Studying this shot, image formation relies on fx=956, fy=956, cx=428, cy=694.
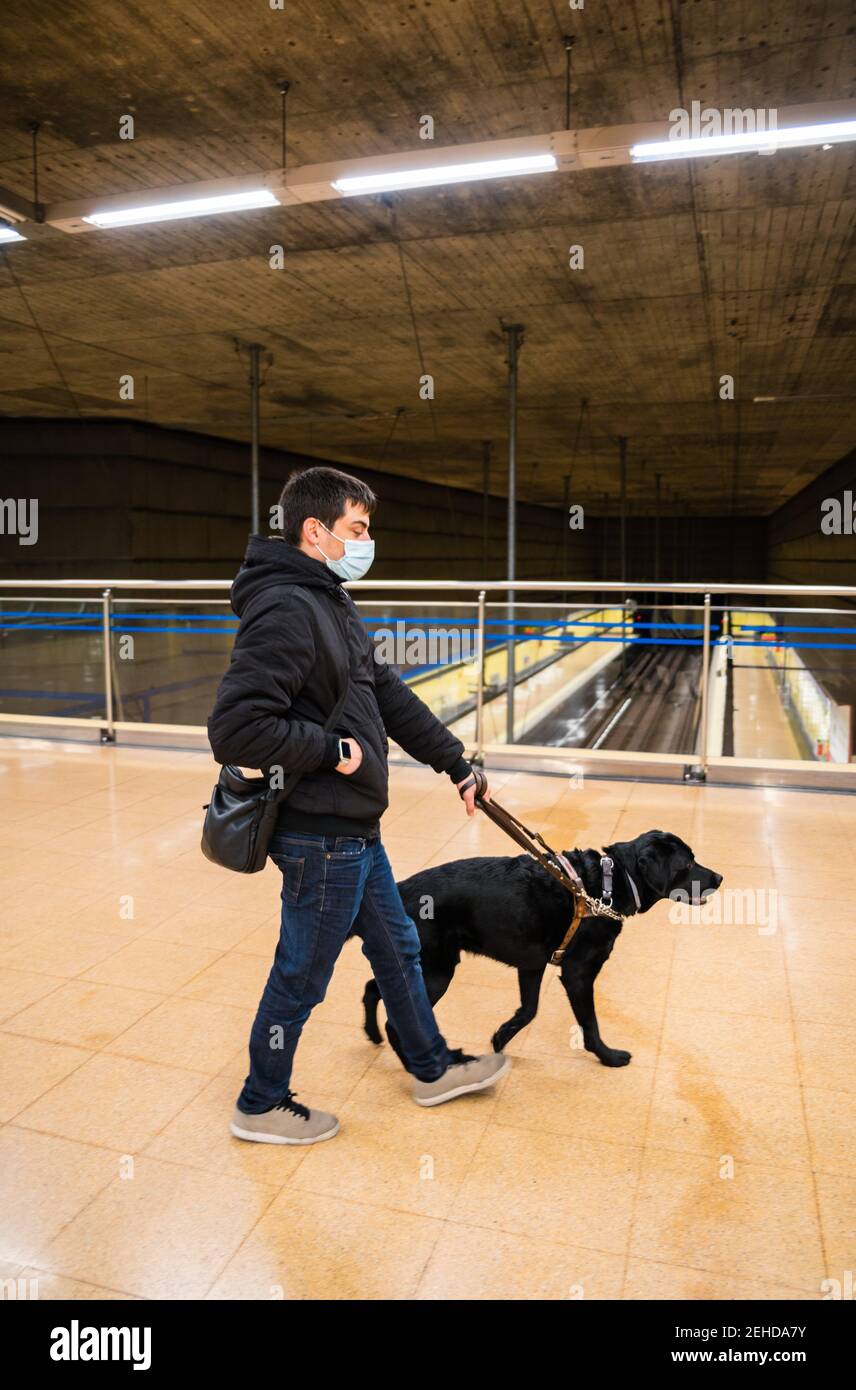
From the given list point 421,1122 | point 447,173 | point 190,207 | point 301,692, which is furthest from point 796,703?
point 301,692

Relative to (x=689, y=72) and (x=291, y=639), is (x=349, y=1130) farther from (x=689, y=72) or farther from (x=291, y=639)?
(x=689, y=72)

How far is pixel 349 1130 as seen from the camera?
2.22m

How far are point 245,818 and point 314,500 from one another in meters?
0.69

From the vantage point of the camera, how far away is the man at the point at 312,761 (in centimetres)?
190

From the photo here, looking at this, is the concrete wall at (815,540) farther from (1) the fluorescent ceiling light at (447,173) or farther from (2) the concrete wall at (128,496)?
(1) the fluorescent ceiling light at (447,173)

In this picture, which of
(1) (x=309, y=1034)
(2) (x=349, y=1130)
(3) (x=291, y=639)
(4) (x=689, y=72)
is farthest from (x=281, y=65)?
(2) (x=349, y=1130)

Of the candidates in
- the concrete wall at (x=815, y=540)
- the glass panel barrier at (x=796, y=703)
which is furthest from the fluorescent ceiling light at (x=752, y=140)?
the concrete wall at (x=815, y=540)

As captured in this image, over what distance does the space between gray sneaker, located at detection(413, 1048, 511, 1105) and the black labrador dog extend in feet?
0.39

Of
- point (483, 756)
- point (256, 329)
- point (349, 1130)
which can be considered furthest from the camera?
point (256, 329)

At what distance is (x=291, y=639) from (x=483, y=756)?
12.8ft

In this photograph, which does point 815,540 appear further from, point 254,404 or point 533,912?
point 533,912

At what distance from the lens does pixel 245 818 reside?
77.8 inches

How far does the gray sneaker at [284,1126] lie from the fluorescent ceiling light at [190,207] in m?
4.28

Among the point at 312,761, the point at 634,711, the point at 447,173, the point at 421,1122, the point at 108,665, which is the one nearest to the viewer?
the point at 312,761
